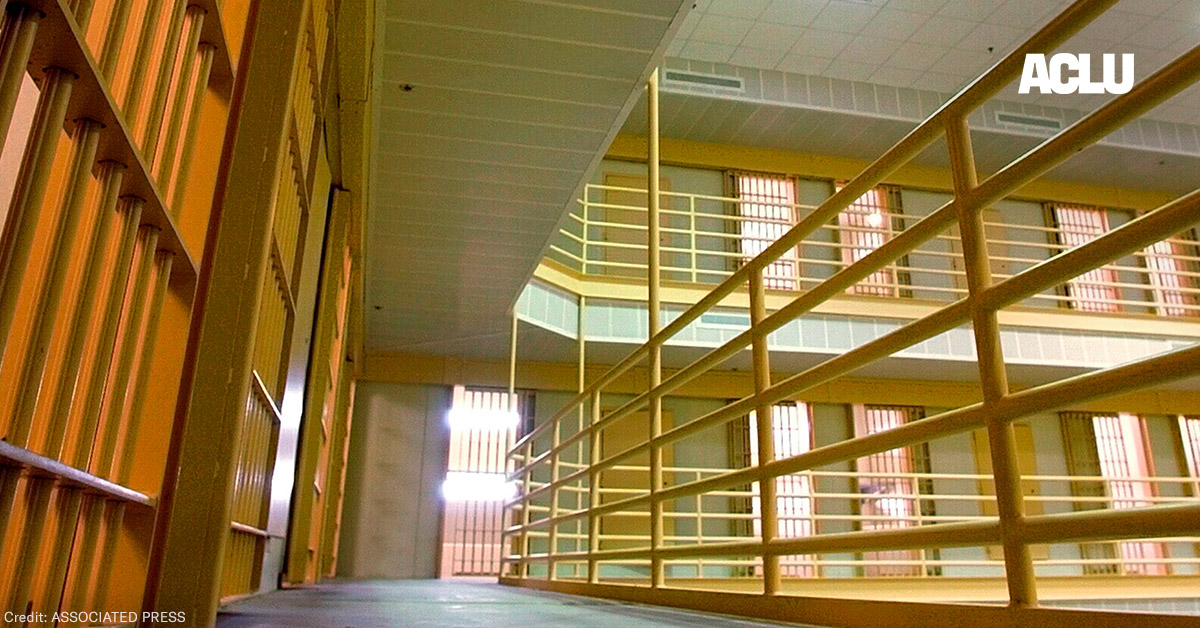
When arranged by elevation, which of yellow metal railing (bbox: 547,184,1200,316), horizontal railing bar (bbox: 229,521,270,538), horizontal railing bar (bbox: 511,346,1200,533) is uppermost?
yellow metal railing (bbox: 547,184,1200,316)

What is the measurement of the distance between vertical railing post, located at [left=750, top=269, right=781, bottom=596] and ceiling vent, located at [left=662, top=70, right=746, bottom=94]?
778 centimetres

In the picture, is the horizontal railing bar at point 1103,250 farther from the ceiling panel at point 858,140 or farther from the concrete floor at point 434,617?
the ceiling panel at point 858,140

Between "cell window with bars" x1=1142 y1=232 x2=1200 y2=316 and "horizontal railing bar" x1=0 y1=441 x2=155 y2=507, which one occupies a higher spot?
"cell window with bars" x1=1142 y1=232 x2=1200 y2=316

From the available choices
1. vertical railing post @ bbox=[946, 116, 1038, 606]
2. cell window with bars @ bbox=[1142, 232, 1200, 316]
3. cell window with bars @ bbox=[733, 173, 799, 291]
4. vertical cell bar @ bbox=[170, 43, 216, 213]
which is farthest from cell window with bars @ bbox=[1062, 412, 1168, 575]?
vertical cell bar @ bbox=[170, 43, 216, 213]

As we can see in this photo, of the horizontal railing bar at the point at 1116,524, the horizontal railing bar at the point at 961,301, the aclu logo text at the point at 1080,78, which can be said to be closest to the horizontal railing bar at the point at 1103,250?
the horizontal railing bar at the point at 961,301

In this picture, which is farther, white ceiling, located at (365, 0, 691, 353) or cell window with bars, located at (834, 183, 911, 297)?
cell window with bars, located at (834, 183, 911, 297)

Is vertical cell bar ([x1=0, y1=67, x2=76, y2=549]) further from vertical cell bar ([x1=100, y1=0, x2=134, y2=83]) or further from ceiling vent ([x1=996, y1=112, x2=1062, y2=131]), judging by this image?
ceiling vent ([x1=996, y1=112, x2=1062, y2=131])

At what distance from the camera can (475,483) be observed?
10.4 metres

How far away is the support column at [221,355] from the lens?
169 centimetres

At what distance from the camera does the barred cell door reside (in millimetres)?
10195

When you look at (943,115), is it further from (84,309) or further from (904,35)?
(904,35)

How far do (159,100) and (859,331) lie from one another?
9066mm

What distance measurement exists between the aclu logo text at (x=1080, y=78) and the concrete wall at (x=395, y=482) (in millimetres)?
8842

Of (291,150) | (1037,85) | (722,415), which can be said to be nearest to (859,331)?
(1037,85)
